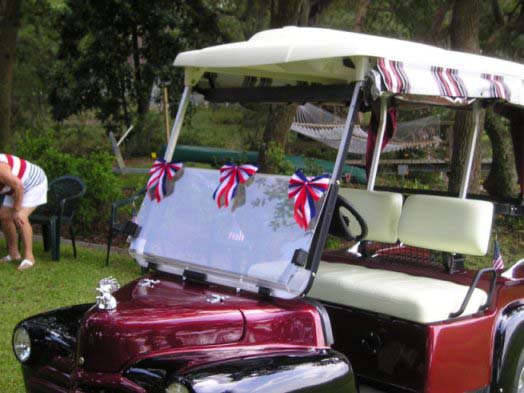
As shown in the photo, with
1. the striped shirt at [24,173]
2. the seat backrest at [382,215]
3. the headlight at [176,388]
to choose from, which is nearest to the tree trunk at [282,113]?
the striped shirt at [24,173]

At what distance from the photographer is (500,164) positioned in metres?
10.5

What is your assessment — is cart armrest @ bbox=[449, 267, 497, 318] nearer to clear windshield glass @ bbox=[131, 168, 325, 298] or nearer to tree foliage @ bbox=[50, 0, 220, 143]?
clear windshield glass @ bbox=[131, 168, 325, 298]

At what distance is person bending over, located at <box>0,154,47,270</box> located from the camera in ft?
22.5

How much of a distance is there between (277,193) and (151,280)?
28.0 inches

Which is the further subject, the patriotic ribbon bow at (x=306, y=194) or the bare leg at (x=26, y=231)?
the bare leg at (x=26, y=231)

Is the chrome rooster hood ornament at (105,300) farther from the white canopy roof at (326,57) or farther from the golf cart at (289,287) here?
the white canopy roof at (326,57)

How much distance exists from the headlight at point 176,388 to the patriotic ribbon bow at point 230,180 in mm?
1058

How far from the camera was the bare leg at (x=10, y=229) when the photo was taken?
7087 millimetres

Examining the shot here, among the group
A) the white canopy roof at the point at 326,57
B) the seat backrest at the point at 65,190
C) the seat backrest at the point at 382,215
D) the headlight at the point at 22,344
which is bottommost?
the seat backrest at the point at 65,190

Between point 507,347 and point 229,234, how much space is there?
1544 millimetres

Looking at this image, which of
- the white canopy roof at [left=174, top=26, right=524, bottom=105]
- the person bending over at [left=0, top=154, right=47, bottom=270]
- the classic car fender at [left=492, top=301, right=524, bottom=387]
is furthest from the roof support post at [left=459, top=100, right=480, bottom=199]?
the person bending over at [left=0, top=154, right=47, bottom=270]

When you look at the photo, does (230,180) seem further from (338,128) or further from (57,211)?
(338,128)

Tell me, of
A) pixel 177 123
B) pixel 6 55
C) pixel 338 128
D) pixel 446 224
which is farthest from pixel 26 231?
pixel 6 55

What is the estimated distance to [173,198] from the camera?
3469 mm
